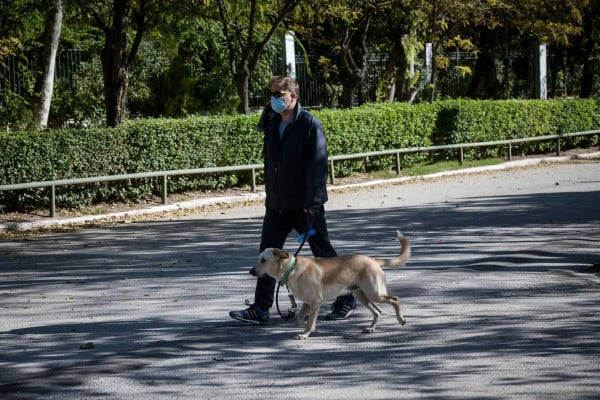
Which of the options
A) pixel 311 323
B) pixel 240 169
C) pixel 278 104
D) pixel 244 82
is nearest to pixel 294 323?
pixel 311 323

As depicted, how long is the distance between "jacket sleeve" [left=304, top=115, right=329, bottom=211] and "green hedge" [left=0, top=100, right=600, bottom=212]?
10.0 meters

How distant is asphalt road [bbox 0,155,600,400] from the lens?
6520 mm

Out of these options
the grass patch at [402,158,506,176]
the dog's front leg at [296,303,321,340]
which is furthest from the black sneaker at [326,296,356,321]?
the grass patch at [402,158,506,176]

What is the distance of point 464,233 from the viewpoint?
1438 cm

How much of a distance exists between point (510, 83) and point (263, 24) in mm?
16560

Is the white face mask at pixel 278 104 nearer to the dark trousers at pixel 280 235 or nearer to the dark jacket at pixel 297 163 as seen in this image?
the dark jacket at pixel 297 163

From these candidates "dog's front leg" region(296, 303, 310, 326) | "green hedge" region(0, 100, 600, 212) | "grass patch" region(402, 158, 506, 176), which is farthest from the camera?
"grass patch" region(402, 158, 506, 176)

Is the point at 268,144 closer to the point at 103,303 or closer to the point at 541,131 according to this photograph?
the point at 103,303

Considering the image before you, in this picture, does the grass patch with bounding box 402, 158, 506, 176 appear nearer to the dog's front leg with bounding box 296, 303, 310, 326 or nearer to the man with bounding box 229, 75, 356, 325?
the man with bounding box 229, 75, 356, 325

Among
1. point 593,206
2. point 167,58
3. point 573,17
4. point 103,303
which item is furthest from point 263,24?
point 103,303

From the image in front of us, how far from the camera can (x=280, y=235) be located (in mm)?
8578

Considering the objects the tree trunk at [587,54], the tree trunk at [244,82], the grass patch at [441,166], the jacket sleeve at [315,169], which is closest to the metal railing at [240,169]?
the grass patch at [441,166]

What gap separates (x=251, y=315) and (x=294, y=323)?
0.39m

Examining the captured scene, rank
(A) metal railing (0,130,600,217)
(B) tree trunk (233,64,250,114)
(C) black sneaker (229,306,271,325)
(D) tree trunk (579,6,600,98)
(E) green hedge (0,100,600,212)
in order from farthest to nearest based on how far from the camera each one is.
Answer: (D) tree trunk (579,6,600,98), (B) tree trunk (233,64,250,114), (E) green hedge (0,100,600,212), (A) metal railing (0,130,600,217), (C) black sneaker (229,306,271,325)
